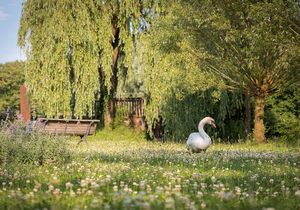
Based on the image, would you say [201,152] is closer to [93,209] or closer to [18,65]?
[93,209]

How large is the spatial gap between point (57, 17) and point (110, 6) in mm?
2907

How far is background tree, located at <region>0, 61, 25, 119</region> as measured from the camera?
5831cm

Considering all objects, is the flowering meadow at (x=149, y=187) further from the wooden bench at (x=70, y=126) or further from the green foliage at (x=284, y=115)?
the green foliage at (x=284, y=115)

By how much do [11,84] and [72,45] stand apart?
3971cm

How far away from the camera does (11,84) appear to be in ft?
197

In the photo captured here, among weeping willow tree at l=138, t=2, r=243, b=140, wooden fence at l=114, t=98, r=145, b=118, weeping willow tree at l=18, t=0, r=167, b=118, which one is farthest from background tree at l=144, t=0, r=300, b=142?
wooden fence at l=114, t=98, r=145, b=118

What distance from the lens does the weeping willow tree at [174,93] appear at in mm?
19484

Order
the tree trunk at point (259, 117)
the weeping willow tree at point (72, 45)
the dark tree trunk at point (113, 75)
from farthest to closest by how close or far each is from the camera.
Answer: the dark tree trunk at point (113, 75), the weeping willow tree at point (72, 45), the tree trunk at point (259, 117)

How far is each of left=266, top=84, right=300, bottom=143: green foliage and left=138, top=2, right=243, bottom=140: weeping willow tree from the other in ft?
5.70

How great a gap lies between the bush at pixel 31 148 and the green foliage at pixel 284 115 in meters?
13.0

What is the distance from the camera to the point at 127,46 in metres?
23.6

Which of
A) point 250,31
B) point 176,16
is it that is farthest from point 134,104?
point 250,31

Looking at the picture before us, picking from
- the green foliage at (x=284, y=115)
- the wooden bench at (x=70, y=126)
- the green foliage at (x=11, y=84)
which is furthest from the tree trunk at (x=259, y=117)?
the green foliage at (x=11, y=84)

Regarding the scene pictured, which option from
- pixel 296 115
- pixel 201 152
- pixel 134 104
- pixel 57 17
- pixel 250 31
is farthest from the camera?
pixel 134 104
